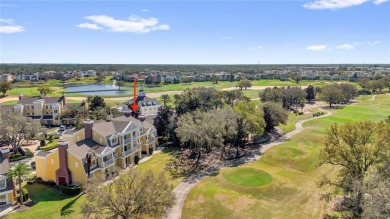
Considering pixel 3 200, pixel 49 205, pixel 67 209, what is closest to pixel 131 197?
pixel 67 209

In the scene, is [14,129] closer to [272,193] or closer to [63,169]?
[63,169]

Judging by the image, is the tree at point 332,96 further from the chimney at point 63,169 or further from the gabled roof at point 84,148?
the chimney at point 63,169

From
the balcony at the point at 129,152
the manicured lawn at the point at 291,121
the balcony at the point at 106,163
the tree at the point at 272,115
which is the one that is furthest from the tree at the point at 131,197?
the manicured lawn at the point at 291,121

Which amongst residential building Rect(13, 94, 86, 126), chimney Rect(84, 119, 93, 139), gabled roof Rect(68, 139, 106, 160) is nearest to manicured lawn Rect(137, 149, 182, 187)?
gabled roof Rect(68, 139, 106, 160)

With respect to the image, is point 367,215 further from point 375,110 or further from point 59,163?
point 375,110

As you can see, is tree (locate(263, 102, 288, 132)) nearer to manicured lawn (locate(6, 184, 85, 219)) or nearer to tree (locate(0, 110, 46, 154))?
manicured lawn (locate(6, 184, 85, 219))

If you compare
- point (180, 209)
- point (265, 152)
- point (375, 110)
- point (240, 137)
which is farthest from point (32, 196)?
point (375, 110)
